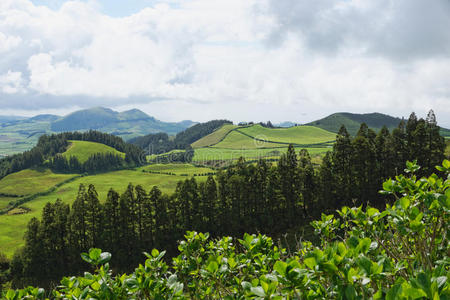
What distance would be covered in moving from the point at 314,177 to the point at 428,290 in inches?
2303

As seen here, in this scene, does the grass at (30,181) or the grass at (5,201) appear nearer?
the grass at (5,201)

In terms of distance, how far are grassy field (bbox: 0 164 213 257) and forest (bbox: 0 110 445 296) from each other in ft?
75.8

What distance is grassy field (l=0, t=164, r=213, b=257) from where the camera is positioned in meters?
79.0

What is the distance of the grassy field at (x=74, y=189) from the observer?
79.0 metres

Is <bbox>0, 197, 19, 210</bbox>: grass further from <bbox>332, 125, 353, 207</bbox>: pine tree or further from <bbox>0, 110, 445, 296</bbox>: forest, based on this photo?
<bbox>332, 125, 353, 207</bbox>: pine tree

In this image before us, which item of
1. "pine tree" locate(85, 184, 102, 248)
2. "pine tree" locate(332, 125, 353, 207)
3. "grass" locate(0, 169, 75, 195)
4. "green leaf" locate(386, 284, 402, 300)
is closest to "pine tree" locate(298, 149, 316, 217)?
"pine tree" locate(332, 125, 353, 207)

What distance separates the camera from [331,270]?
2.42m

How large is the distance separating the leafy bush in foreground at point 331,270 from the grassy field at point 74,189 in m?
83.8

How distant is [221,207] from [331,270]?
188 feet

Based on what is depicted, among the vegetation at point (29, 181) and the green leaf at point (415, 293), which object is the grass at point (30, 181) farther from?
the green leaf at point (415, 293)

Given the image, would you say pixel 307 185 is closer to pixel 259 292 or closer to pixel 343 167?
pixel 343 167

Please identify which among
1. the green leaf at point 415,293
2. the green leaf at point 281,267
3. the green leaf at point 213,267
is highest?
the green leaf at point 415,293

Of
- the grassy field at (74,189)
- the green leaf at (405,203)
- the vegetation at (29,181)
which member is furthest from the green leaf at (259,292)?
the vegetation at (29,181)

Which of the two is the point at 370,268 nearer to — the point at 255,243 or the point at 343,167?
the point at 255,243
